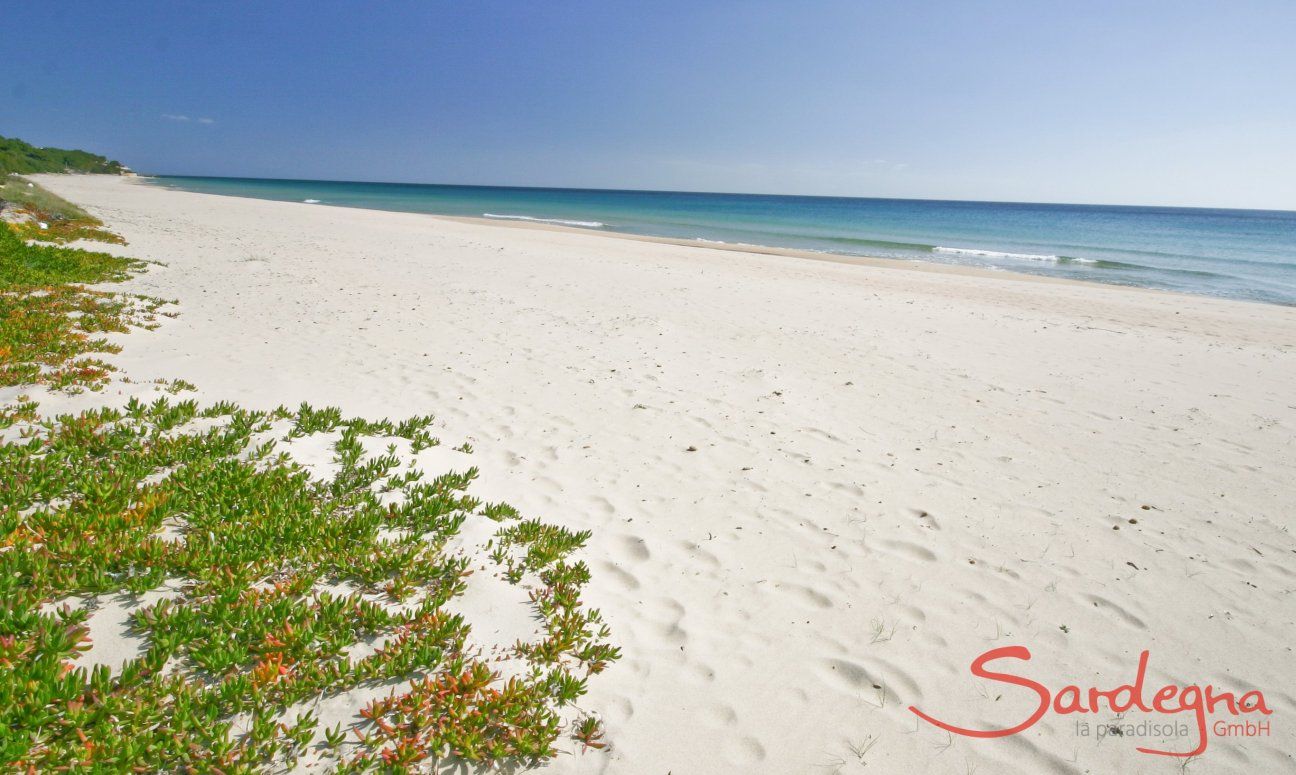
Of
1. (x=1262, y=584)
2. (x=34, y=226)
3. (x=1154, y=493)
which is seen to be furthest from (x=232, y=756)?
(x=34, y=226)

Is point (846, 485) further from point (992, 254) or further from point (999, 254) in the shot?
point (999, 254)

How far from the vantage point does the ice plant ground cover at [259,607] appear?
9.44ft

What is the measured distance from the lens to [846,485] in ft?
20.1

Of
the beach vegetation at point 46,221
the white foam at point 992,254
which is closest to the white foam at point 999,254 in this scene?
the white foam at point 992,254

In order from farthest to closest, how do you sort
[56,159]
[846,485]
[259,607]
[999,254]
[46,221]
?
[56,159]
[999,254]
[46,221]
[846,485]
[259,607]

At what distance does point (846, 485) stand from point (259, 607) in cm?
523

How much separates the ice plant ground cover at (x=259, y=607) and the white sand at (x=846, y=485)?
452 millimetres

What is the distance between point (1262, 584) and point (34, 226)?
91.3 ft

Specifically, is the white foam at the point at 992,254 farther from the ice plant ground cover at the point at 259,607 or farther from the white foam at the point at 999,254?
the ice plant ground cover at the point at 259,607

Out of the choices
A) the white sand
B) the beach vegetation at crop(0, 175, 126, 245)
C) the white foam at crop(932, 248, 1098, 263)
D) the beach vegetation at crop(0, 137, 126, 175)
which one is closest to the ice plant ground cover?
the white sand

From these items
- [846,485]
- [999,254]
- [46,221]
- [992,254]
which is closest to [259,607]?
[846,485]

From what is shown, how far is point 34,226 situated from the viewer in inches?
689

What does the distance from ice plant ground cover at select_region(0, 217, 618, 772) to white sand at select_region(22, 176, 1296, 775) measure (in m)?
0.45

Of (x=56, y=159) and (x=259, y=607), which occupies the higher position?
(x=56, y=159)
